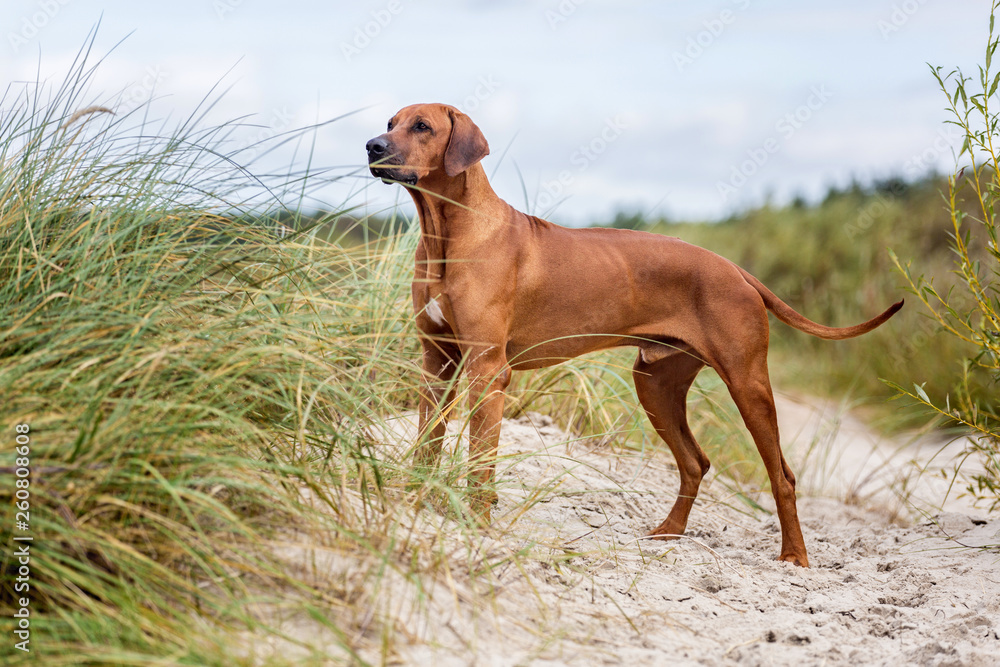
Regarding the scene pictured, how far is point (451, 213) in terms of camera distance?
348 cm

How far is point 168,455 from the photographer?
87.2 inches

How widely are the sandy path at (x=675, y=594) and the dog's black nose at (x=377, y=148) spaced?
1.10 meters

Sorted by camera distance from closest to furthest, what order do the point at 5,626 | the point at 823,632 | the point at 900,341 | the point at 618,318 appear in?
1. the point at 5,626
2. the point at 823,632
3. the point at 618,318
4. the point at 900,341

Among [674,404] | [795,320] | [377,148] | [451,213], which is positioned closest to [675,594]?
[674,404]

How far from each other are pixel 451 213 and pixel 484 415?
0.86 meters

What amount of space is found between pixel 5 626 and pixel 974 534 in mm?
4272

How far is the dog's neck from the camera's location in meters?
3.46

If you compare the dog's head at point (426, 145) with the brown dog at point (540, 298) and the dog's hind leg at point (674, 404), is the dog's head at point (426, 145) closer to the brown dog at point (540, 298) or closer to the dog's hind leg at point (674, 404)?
the brown dog at point (540, 298)

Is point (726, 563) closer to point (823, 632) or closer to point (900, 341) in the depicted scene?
point (823, 632)

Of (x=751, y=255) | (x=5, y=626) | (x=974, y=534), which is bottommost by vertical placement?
(x=974, y=534)

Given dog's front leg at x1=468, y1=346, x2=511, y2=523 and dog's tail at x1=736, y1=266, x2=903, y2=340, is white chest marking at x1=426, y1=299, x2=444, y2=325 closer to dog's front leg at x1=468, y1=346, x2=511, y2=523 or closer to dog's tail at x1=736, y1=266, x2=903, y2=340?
dog's front leg at x1=468, y1=346, x2=511, y2=523

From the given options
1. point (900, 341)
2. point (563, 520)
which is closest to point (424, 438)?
point (563, 520)

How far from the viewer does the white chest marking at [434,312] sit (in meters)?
3.41

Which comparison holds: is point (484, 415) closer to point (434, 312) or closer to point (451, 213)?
point (434, 312)
